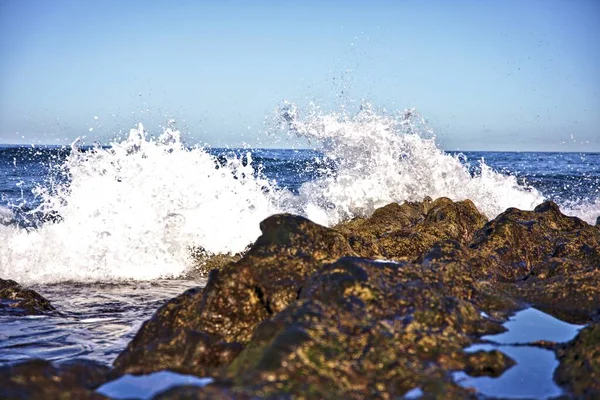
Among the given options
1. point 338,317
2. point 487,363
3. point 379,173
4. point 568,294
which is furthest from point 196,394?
point 379,173

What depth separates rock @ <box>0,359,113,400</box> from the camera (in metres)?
1.79

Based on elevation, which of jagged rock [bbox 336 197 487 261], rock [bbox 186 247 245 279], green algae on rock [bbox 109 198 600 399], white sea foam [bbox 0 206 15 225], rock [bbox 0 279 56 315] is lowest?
rock [bbox 186 247 245 279]

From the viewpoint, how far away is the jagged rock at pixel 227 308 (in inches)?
102

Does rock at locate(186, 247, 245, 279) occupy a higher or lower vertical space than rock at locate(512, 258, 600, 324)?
lower

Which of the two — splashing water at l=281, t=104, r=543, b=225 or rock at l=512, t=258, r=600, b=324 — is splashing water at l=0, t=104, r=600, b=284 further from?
rock at l=512, t=258, r=600, b=324

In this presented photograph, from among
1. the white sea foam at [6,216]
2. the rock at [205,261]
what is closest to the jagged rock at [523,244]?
the rock at [205,261]

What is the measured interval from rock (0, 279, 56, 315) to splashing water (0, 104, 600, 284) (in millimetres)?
1595

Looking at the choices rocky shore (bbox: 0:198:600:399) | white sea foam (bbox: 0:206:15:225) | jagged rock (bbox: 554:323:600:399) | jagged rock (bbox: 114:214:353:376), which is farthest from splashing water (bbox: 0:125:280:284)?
jagged rock (bbox: 554:323:600:399)

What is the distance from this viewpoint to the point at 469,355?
2.29 m

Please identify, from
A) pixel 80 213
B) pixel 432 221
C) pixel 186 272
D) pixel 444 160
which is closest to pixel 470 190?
pixel 444 160

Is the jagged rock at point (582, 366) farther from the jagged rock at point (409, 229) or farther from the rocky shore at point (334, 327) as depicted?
the jagged rock at point (409, 229)

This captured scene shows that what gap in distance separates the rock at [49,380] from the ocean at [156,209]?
1400 mm

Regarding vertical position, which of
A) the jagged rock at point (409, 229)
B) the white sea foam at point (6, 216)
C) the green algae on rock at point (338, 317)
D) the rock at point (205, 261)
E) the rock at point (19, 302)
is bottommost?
the rock at point (205, 261)

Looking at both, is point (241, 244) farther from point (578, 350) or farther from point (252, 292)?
point (578, 350)
